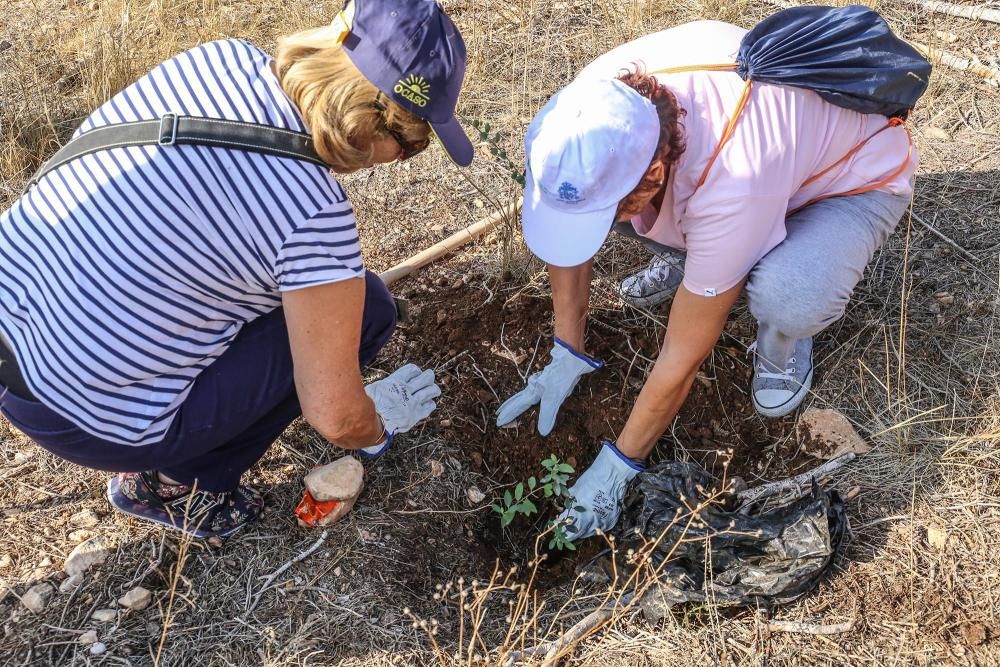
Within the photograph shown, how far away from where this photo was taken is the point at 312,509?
6.95ft

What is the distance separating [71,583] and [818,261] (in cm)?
211

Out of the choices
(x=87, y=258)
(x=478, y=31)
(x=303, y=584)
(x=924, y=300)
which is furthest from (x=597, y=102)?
(x=478, y=31)

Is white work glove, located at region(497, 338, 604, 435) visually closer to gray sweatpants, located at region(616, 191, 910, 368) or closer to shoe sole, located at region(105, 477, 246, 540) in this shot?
gray sweatpants, located at region(616, 191, 910, 368)

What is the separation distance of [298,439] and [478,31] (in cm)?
237

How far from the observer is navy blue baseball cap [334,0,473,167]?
1386 mm

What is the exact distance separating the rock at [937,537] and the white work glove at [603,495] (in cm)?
73

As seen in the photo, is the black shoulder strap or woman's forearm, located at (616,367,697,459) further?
woman's forearm, located at (616,367,697,459)

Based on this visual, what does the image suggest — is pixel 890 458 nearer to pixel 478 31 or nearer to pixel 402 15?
pixel 402 15

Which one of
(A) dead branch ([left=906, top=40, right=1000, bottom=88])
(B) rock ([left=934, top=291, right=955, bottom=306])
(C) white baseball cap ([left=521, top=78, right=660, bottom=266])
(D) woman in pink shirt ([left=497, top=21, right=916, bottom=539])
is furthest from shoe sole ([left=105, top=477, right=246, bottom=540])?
(A) dead branch ([left=906, top=40, right=1000, bottom=88])

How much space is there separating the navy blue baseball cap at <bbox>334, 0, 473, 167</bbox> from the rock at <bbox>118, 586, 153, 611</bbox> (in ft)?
4.66

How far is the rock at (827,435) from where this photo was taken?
7.23 ft

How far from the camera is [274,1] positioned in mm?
4074

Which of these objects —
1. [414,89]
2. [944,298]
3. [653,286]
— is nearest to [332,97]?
[414,89]

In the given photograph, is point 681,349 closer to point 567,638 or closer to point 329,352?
point 567,638
